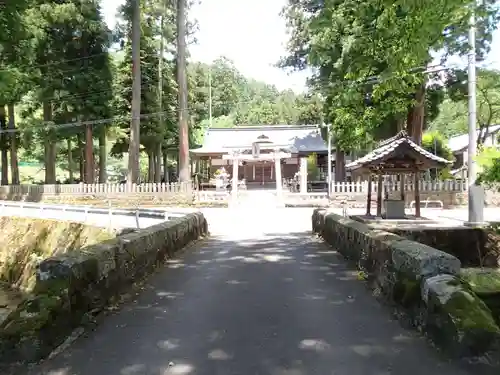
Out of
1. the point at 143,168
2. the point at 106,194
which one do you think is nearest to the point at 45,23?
the point at 106,194

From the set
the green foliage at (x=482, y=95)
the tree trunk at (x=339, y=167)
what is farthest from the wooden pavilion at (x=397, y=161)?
the tree trunk at (x=339, y=167)

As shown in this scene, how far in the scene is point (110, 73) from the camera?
36250 mm

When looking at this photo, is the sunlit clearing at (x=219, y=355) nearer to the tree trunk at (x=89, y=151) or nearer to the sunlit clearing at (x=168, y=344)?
the sunlit clearing at (x=168, y=344)

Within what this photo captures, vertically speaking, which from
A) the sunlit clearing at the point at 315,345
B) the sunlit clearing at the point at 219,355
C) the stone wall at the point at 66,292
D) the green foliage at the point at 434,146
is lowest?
the sunlit clearing at the point at 219,355

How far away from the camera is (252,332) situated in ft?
17.2

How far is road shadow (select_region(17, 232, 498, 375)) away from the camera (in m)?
4.30

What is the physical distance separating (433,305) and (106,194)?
29573 mm

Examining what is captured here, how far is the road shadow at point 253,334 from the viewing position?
14.1 feet

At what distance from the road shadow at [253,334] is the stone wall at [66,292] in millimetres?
233

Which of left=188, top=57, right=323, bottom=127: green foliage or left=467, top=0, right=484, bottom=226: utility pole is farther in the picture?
left=188, top=57, right=323, bottom=127: green foliage

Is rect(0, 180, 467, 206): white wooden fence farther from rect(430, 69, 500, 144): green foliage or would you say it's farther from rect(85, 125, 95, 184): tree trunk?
rect(430, 69, 500, 144): green foliage

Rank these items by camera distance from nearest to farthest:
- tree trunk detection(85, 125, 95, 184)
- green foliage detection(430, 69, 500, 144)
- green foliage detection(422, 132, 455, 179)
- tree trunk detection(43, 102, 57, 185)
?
1. green foliage detection(430, 69, 500, 144)
2. tree trunk detection(43, 102, 57, 185)
3. tree trunk detection(85, 125, 95, 184)
4. green foliage detection(422, 132, 455, 179)

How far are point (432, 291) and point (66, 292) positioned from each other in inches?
136

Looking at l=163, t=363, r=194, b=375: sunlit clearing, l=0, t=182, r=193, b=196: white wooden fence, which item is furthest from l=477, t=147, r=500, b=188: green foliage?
l=0, t=182, r=193, b=196: white wooden fence
